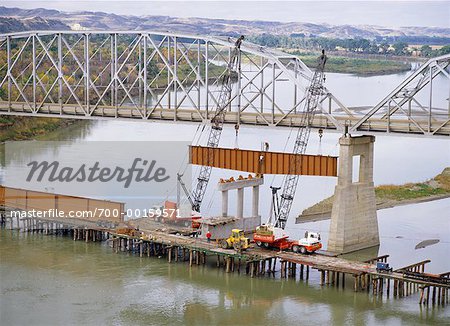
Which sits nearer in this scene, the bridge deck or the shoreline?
the bridge deck

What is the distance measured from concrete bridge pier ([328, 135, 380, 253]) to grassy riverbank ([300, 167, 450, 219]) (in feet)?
39.2

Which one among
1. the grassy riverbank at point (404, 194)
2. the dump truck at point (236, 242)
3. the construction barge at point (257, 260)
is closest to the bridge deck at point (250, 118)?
the grassy riverbank at point (404, 194)

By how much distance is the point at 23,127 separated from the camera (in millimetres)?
119188

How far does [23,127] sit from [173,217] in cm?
5400

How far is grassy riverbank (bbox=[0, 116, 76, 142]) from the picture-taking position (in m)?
116

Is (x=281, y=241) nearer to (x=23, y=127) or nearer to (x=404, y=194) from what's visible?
(x=404, y=194)

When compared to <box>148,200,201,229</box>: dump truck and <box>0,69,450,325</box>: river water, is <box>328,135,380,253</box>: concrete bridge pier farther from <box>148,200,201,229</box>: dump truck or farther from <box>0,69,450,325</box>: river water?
<box>148,200,201,229</box>: dump truck

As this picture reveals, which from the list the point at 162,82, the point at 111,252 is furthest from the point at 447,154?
the point at 162,82

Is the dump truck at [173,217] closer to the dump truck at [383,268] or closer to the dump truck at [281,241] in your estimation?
the dump truck at [281,241]

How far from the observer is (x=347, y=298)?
55531 mm

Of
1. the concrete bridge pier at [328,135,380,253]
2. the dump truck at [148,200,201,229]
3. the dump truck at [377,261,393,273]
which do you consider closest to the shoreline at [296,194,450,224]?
the dump truck at [148,200,201,229]

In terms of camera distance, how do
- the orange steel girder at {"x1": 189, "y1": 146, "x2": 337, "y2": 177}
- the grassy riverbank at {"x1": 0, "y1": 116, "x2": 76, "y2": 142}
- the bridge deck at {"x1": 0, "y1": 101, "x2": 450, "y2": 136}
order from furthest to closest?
the grassy riverbank at {"x1": 0, "y1": 116, "x2": 76, "y2": 142} → the bridge deck at {"x1": 0, "y1": 101, "x2": 450, "y2": 136} → the orange steel girder at {"x1": 189, "y1": 146, "x2": 337, "y2": 177}

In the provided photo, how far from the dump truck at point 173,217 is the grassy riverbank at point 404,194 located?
11.4 metres

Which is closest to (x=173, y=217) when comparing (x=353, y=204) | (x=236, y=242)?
(x=236, y=242)
